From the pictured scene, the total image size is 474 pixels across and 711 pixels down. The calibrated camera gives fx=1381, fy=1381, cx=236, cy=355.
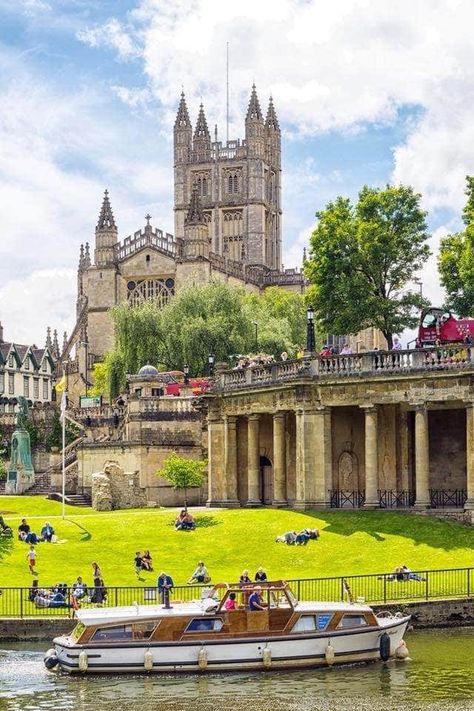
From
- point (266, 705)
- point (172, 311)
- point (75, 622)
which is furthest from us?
point (172, 311)

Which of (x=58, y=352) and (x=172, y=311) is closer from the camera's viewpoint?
(x=172, y=311)

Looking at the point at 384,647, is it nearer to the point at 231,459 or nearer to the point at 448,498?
the point at 448,498

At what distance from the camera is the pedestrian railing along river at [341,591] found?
45.7 m

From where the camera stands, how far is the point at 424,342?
67.3m

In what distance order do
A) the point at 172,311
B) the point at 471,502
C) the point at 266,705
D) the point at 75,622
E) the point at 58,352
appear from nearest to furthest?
the point at 266,705 → the point at 75,622 → the point at 471,502 → the point at 172,311 → the point at 58,352

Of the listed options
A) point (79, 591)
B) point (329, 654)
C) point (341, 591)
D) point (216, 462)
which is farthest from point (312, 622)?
point (216, 462)

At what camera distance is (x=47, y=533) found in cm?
5869

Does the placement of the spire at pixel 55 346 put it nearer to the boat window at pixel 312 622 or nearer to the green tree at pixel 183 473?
the green tree at pixel 183 473

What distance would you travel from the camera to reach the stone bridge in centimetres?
6141

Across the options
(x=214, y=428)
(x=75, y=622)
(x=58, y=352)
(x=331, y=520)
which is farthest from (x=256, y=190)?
(x=75, y=622)

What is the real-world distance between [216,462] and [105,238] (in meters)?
86.3

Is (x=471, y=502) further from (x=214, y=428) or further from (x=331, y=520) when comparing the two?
(x=214, y=428)

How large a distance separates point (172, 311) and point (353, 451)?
185 ft

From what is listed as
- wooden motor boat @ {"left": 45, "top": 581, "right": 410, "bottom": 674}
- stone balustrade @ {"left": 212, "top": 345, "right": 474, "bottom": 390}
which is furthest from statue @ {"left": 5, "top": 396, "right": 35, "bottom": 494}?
wooden motor boat @ {"left": 45, "top": 581, "right": 410, "bottom": 674}
